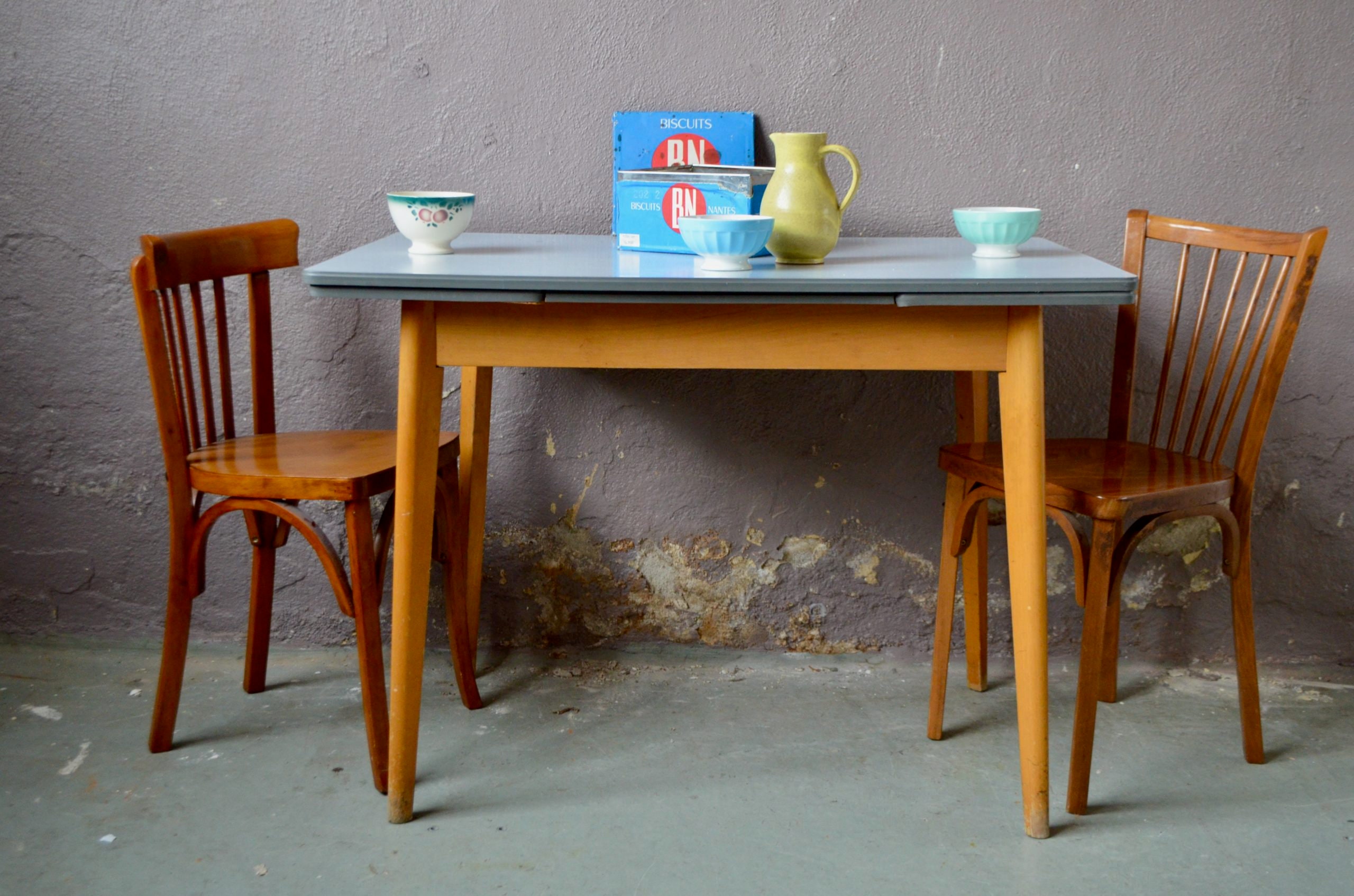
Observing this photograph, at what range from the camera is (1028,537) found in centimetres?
170

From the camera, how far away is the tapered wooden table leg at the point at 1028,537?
1.65 metres

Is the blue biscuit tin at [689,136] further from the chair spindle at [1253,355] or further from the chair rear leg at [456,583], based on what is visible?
the chair spindle at [1253,355]

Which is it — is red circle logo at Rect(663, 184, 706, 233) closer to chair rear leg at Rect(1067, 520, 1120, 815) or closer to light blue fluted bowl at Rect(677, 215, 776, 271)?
light blue fluted bowl at Rect(677, 215, 776, 271)

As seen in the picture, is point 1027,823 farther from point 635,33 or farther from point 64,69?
point 64,69

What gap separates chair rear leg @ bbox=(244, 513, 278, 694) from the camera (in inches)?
85.6

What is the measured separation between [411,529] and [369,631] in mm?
212

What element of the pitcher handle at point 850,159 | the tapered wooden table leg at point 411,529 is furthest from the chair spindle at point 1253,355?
the tapered wooden table leg at point 411,529

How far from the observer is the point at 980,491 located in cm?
191

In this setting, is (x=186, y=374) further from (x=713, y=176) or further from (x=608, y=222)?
(x=713, y=176)

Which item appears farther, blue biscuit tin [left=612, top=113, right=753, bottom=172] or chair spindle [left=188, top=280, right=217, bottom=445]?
blue biscuit tin [left=612, top=113, right=753, bottom=172]

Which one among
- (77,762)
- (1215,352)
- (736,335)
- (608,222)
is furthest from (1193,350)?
(77,762)

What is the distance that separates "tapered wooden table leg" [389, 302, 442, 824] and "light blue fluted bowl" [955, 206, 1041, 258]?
88cm

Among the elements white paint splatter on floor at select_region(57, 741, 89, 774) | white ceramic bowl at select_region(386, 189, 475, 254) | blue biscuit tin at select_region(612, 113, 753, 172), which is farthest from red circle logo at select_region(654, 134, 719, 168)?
white paint splatter on floor at select_region(57, 741, 89, 774)

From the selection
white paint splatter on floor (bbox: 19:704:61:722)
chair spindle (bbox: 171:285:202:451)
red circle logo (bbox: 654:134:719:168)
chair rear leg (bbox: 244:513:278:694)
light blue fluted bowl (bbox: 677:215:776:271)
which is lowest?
white paint splatter on floor (bbox: 19:704:61:722)
